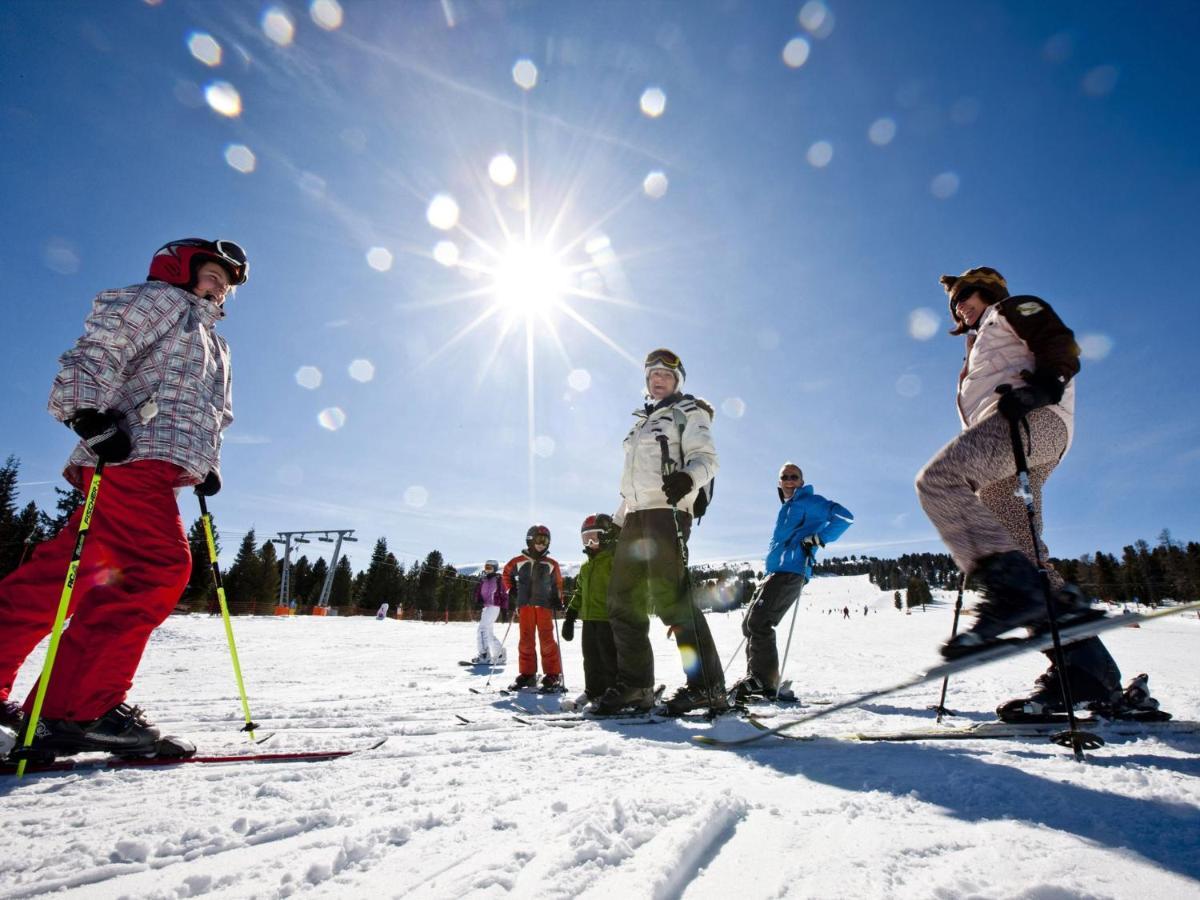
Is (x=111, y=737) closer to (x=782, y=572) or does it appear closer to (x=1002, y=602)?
(x=1002, y=602)

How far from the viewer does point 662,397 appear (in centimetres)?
413

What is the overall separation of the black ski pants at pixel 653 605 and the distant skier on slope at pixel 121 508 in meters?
2.33

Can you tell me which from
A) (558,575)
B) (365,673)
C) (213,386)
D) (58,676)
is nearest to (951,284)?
(213,386)

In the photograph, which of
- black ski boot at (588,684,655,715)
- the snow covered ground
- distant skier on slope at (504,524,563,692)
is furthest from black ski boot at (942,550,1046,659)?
distant skier on slope at (504,524,563,692)

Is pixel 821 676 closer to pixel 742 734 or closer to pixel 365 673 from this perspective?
pixel 742 734

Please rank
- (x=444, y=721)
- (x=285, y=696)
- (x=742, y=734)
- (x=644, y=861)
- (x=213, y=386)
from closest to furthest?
(x=644, y=861), (x=742, y=734), (x=213, y=386), (x=444, y=721), (x=285, y=696)

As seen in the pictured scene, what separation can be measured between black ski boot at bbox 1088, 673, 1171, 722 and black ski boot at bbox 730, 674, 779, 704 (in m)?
2.07

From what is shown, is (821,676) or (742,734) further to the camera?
(821,676)

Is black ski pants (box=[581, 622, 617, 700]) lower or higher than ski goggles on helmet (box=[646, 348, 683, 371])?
lower

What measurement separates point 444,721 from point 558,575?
4.03m

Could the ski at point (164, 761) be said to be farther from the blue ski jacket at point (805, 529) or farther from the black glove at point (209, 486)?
the blue ski jacket at point (805, 529)

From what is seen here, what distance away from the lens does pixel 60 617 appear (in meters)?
2.02

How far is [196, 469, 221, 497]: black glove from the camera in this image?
8.90ft

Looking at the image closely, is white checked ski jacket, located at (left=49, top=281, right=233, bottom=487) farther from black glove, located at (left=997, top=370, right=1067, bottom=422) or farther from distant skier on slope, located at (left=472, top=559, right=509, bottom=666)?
distant skier on slope, located at (left=472, top=559, right=509, bottom=666)
